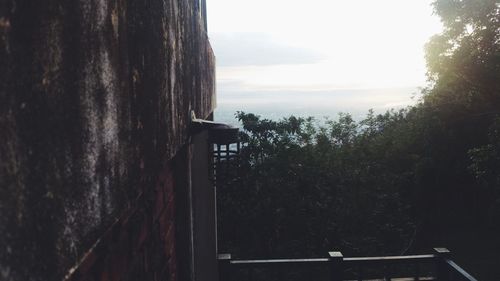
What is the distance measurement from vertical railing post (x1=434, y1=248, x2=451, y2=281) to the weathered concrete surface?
569cm

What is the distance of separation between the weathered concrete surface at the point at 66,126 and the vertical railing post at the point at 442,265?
224 inches

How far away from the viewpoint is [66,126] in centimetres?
72

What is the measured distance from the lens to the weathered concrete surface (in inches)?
22.1

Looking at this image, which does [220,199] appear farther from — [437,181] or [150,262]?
[150,262]

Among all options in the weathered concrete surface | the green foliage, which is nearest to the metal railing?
the green foliage

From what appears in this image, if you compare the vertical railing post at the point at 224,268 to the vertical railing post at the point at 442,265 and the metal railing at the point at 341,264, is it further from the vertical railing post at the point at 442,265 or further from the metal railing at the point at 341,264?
the vertical railing post at the point at 442,265

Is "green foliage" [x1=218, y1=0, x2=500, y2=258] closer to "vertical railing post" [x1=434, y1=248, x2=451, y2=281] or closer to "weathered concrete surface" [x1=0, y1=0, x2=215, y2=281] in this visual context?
"vertical railing post" [x1=434, y1=248, x2=451, y2=281]

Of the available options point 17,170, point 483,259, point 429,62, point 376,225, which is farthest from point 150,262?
point 483,259

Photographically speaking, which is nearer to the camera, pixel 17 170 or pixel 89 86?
pixel 17 170

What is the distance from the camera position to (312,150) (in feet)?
47.7

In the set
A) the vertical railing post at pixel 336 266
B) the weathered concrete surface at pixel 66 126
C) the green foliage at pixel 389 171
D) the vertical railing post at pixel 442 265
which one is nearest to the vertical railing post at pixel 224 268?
the vertical railing post at pixel 336 266

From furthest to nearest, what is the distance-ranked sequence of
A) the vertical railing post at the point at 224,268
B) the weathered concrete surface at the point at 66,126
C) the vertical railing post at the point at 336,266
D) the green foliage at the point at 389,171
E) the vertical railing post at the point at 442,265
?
the green foliage at the point at 389,171
the vertical railing post at the point at 442,265
the vertical railing post at the point at 336,266
the vertical railing post at the point at 224,268
the weathered concrete surface at the point at 66,126

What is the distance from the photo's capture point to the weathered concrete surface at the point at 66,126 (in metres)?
0.56

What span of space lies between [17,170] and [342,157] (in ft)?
47.3
